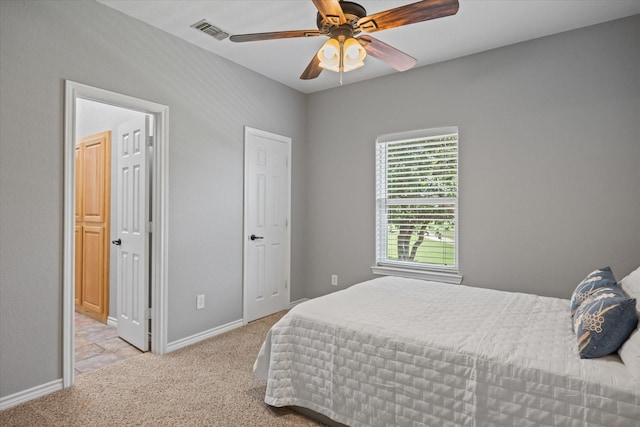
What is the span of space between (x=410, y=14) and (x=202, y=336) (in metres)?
3.04

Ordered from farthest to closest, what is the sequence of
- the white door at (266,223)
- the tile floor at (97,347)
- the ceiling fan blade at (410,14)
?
the white door at (266,223) → the tile floor at (97,347) → the ceiling fan blade at (410,14)

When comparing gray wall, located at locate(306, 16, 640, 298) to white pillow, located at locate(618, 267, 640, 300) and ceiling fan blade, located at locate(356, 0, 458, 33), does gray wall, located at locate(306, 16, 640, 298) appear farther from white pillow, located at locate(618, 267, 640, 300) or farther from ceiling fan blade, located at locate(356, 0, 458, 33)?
ceiling fan blade, located at locate(356, 0, 458, 33)

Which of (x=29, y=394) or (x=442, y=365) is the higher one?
(x=442, y=365)

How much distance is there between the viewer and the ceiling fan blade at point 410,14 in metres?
1.71

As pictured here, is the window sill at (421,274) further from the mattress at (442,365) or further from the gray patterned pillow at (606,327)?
the gray patterned pillow at (606,327)

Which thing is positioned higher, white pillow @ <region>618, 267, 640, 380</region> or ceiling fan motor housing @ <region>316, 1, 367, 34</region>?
ceiling fan motor housing @ <region>316, 1, 367, 34</region>

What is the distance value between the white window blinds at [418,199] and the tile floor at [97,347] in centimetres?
264

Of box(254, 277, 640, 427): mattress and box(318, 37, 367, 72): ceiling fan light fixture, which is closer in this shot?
box(254, 277, 640, 427): mattress

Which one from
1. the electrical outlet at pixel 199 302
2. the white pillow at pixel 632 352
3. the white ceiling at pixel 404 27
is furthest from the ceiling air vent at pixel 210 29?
the white pillow at pixel 632 352

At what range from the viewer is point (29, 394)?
227 centimetres

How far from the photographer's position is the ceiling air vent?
2850 millimetres

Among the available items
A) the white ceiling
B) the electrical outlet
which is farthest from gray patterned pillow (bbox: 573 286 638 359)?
the electrical outlet

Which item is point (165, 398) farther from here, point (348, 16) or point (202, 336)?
point (348, 16)

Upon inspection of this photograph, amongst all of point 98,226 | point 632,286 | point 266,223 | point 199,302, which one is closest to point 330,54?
point 632,286
